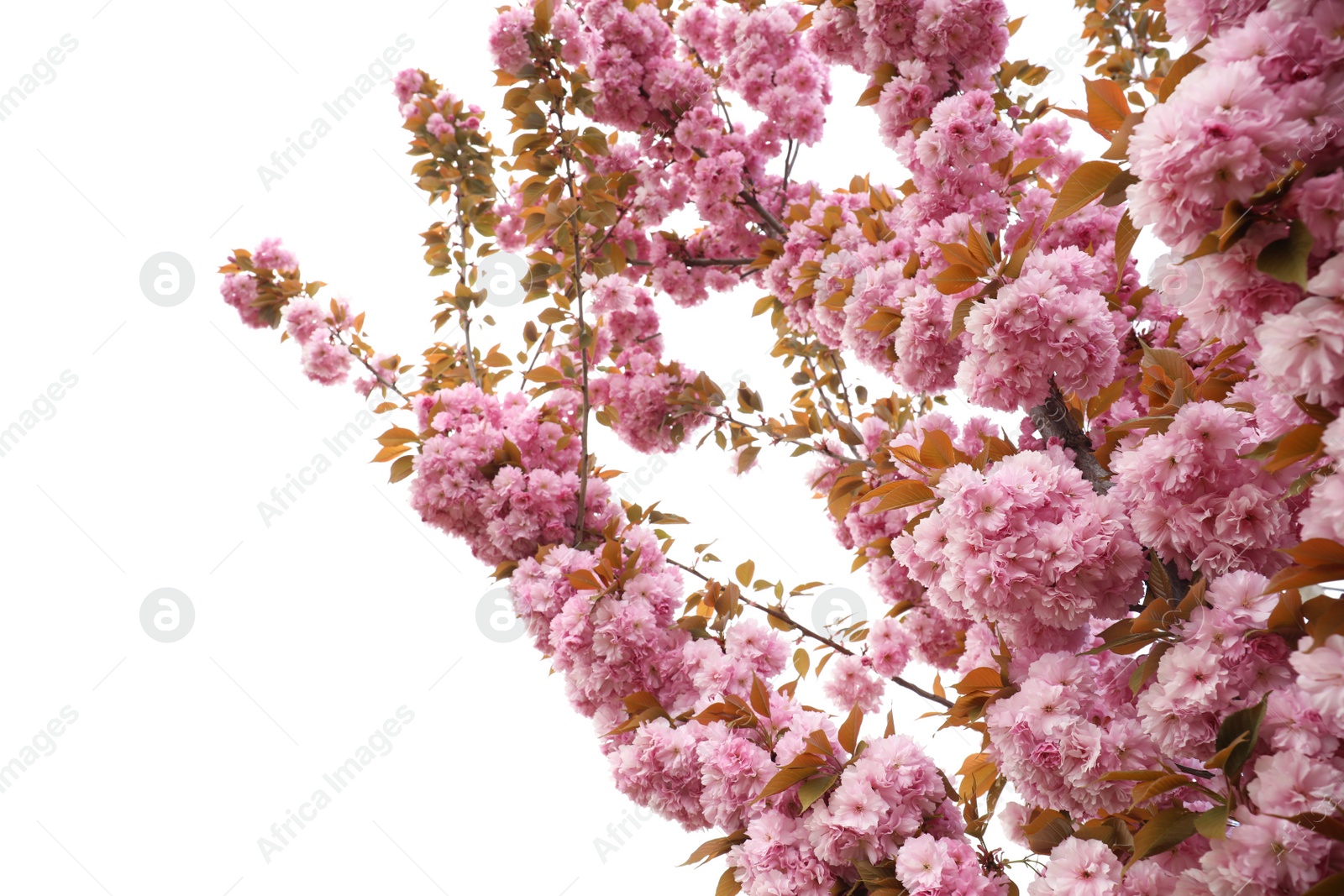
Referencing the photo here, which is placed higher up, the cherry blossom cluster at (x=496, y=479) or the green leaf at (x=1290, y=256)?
the green leaf at (x=1290, y=256)

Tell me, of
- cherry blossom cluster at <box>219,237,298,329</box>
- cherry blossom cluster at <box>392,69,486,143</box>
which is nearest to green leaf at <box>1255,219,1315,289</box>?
cherry blossom cluster at <box>392,69,486,143</box>

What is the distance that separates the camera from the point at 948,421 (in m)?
2.36

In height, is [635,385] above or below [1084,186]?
below

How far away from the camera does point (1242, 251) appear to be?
84cm

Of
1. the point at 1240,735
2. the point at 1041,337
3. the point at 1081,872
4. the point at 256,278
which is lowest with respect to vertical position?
the point at 256,278

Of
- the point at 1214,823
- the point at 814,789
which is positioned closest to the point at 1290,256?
the point at 1214,823

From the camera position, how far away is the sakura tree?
863mm

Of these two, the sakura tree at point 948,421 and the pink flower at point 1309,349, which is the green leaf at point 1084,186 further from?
the pink flower at point 1309,349

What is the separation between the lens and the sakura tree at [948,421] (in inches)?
34.0

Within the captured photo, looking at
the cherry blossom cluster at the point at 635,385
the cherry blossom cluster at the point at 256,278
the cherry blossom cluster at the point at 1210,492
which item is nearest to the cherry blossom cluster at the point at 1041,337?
the cherry blossom cluster at the point at 1210,492

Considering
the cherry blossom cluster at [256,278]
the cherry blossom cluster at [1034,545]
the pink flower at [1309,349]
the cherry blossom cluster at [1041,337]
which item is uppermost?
the cherry blossom cluster at [1041,337]

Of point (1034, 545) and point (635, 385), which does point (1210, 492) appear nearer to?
point (1034, 545)

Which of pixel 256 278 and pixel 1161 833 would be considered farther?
pixel 256 278

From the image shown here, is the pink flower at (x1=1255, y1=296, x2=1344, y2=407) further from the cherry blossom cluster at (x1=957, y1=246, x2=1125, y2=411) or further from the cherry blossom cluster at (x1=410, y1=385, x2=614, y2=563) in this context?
the cherry blossom cluster at (x1=410, y1=385, x2=614, y2=563)
